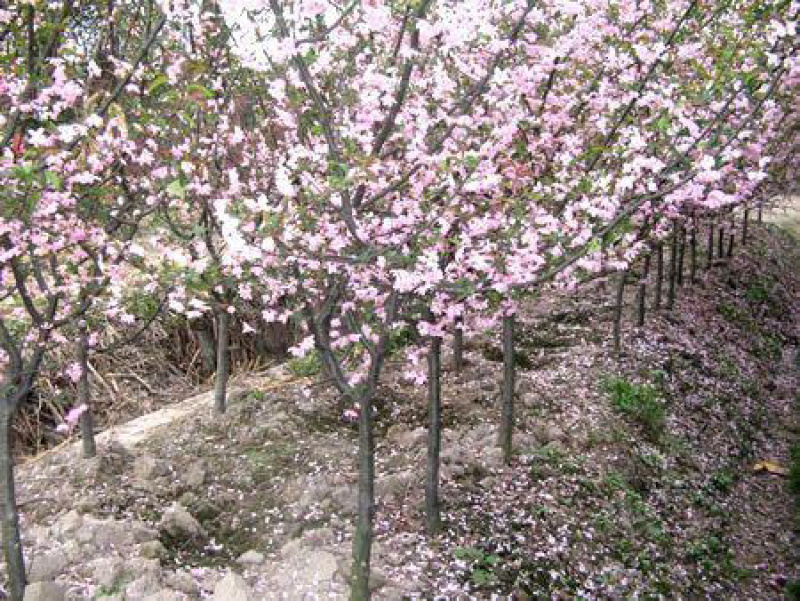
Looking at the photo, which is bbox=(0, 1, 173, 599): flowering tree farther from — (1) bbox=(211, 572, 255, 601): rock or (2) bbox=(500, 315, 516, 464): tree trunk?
(2) bbox=(500, 315, 516, 464): tree trunk

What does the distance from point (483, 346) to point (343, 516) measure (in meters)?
5.37

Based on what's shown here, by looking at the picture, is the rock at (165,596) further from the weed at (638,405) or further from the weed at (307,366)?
the weed at (638,405)

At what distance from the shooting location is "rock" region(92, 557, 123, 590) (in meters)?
5.77

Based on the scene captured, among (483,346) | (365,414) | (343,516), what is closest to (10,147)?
(365,414)

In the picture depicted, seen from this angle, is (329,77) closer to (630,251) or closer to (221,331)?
(630,251)


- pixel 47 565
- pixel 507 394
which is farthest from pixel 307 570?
pixel 507 394

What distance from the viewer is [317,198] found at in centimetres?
442

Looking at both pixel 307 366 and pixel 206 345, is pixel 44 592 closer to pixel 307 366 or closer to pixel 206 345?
pixel 307 366

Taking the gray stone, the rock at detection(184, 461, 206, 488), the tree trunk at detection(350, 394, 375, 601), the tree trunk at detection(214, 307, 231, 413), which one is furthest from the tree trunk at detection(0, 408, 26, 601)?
the tree trunk at detection(214, 307, 231, 413)

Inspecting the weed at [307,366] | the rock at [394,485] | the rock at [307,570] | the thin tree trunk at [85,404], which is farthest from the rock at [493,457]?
the thin tree trunk at [85,404]

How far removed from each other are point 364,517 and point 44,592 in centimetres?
269

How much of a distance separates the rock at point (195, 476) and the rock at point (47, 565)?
1.75 m

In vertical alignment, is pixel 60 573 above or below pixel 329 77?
below

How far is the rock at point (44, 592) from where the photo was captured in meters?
5.43
